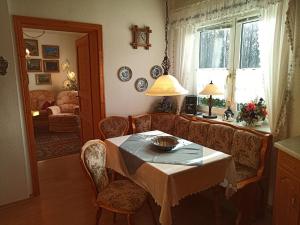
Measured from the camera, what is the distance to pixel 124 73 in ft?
11.4

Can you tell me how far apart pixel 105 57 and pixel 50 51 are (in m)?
4.10

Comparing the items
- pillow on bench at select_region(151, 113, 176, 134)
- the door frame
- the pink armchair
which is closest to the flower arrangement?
pillow on bench at select_region(151, 113, 176, 134)

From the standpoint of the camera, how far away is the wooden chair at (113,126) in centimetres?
313

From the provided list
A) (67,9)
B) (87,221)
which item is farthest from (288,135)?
(67,9)

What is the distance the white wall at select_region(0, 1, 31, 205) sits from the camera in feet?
8.12

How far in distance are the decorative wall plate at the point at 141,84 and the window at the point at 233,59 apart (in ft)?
2.93

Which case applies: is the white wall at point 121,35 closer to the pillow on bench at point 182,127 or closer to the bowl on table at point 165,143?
the pillow on bench at point 182,127

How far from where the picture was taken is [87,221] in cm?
236

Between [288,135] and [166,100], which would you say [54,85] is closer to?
[166,100]

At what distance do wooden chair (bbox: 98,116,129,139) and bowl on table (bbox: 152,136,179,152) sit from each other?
101 centimetres

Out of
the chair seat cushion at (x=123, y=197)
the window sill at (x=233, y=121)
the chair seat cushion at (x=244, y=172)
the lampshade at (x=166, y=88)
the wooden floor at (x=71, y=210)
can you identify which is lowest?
the wooden floor at (x=71, y=210)

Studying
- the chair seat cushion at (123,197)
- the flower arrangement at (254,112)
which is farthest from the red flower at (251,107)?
the chair seat cushion at (123,197)

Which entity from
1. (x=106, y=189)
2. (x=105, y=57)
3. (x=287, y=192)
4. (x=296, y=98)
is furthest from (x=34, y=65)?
(x=287, y=192)

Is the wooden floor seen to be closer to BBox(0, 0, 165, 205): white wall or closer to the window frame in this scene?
BBox(0, 0, 165, 205): white wall
